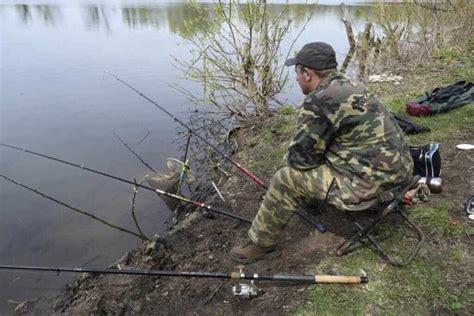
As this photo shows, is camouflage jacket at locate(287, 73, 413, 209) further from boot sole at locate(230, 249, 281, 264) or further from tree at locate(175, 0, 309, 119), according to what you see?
tree at locate(175, 0, 309, 119)

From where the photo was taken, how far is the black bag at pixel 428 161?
160 inches

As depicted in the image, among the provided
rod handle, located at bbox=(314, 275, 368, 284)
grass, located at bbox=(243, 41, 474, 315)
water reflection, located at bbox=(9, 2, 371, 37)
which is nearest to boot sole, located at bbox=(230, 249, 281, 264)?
grass, located at bbox=(243, 41, 474, 315)

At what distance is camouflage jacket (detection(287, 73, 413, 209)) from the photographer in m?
2.90

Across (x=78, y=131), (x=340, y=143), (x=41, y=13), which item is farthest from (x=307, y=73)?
(x=41, y=13)

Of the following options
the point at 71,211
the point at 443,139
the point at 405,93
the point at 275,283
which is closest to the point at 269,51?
the point at 405,93

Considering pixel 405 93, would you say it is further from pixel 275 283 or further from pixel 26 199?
pixel 26 199

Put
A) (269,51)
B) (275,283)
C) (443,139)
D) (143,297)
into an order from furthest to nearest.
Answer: (269,51) → (443,139) → (143,297) → (275,283)

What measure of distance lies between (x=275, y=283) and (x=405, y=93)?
20.3ft

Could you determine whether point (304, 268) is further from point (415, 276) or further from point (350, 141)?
point (350, 141)

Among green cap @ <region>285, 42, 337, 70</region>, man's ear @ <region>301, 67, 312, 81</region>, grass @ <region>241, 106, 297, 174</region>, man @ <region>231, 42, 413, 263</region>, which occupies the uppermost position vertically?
green cap @ <region>285, 42, 337, 70</region>

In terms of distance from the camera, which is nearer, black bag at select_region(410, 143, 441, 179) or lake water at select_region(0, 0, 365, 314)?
black bag at select_region(410, 143, 441, 179)

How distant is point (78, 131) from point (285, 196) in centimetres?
667

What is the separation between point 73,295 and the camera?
13.7 ft

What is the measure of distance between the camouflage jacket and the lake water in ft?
10.2
